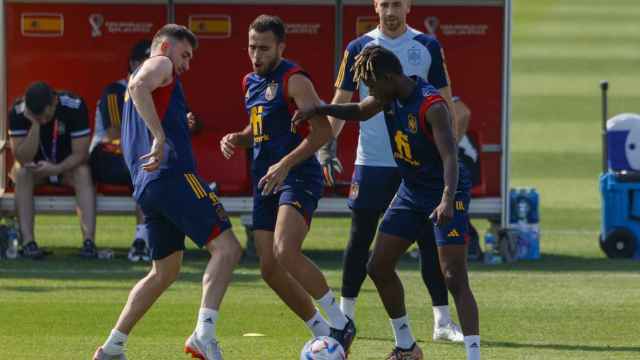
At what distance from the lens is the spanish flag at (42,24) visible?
1658 centimetres

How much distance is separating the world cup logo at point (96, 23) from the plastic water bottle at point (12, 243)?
248 cm

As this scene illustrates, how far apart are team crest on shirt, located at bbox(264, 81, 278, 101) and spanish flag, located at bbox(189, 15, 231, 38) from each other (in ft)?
22.3

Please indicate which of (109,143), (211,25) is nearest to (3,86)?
(109,143)

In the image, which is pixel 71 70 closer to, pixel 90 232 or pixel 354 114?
pixel 90 232

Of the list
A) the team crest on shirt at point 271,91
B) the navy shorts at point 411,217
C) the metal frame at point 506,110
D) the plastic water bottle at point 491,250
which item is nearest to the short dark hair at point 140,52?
the metal frame at point 506,110

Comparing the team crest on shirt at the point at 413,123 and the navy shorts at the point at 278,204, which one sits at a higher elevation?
the team crest on shirt at the point at 413,123

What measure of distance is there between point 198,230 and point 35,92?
244 inches

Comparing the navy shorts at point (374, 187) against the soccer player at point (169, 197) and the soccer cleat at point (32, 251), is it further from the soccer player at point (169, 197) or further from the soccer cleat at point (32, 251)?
the soccer cleat at point (32, 251)

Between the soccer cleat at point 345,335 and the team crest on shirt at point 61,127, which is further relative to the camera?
the team crest on shirt at point 61,127

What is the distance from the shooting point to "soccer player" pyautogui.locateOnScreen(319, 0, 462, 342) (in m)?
10.4

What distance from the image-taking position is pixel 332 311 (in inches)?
392

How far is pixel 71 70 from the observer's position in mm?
16750

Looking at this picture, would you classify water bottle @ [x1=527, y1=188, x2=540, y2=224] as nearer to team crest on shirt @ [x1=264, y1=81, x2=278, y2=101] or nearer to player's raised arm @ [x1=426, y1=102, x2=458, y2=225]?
team crest on shirt @ [x1=264, y1=81, x2=278, y2=101]

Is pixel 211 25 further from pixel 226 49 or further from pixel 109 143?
pixel 109 143
